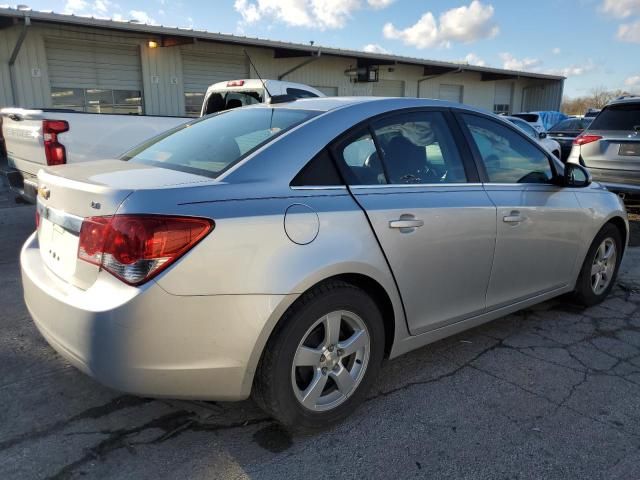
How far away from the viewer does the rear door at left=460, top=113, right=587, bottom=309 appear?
3254 millimetres

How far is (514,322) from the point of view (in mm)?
4039

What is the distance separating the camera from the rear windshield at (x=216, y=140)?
255 centimetres

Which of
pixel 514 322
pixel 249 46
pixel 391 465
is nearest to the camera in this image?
pixel 391 465

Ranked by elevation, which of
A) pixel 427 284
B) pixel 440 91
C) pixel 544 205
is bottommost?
pixel 427 284

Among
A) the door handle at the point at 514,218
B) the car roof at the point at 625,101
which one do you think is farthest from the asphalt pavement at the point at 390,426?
the car roof at the point at 625,101

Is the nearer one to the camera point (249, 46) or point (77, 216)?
point (77, 216)

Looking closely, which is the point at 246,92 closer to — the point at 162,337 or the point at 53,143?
the point at 53,143

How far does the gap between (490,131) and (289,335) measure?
207cm

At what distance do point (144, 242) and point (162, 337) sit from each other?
381 millimetres

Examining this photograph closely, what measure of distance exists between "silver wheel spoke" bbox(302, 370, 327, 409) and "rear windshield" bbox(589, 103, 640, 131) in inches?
276

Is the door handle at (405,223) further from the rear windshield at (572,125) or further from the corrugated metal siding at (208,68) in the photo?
the rear windshield at (572,125)

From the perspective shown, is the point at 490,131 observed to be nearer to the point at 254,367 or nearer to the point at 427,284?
the point at 427,284

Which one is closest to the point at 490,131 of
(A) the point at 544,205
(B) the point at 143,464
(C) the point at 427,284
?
(A) the point at 544,205

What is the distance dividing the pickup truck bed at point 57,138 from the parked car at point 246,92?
228cm
